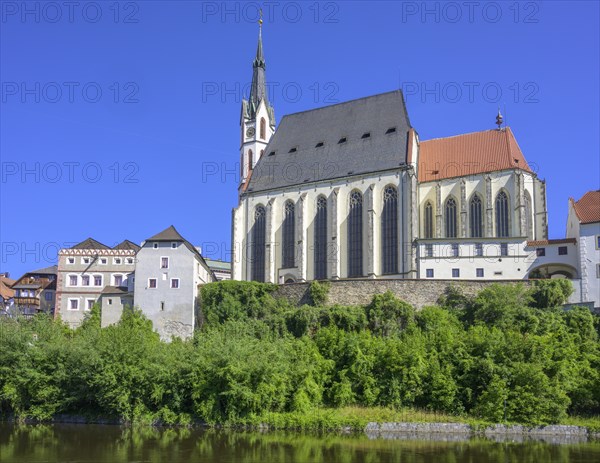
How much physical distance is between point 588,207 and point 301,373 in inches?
1173

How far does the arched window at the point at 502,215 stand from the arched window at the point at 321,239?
16.4 m

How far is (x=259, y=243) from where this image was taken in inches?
3130

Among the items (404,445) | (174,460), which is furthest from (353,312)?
(174,460)

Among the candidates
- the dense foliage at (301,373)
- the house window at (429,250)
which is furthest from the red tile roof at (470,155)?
the dense foliage at (301,373)

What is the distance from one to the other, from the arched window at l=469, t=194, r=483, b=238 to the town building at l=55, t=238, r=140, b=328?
31448 mm

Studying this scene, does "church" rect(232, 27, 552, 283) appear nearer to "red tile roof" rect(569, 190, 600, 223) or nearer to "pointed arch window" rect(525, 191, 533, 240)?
"pointed arch window" rect(525, 191, 533, 240)

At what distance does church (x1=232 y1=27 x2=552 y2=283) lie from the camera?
67062 mm

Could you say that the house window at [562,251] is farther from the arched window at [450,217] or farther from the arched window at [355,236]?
the arched window at [355,236]

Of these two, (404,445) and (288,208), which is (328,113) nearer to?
(288,208)

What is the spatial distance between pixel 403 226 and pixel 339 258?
7073mm

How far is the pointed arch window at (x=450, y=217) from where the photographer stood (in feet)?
239

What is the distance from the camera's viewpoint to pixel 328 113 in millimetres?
84938

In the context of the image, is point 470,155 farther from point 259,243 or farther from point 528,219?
point 259,243

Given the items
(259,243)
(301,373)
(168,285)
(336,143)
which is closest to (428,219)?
(336,143)
